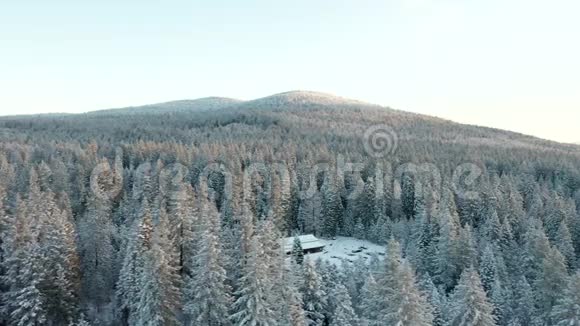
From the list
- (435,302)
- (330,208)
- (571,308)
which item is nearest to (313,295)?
(435,302)

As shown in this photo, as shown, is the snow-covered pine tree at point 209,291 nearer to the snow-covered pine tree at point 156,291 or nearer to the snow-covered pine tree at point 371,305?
the snow-covered pine tree at point 156,291

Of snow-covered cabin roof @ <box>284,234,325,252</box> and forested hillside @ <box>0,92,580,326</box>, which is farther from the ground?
forested hillside @ <box>0,92,580,326</box>

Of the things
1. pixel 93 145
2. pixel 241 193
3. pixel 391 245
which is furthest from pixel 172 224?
pixel 93 145

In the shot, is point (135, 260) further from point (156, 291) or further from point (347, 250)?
point (347, 250)

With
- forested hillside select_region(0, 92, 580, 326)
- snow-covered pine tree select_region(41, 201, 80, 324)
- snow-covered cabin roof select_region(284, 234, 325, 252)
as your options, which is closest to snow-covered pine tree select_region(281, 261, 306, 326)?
forested hillside select_region(0, 92, 580, 326)

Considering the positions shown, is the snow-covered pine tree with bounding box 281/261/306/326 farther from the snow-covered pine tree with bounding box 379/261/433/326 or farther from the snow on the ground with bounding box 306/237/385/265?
the snow on the ground with bounding box 306/237/385/265
